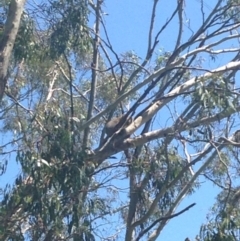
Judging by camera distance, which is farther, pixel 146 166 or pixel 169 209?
pixel 169 209

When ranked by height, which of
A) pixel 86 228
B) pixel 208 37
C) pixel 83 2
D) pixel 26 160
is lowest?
pixel 86 228

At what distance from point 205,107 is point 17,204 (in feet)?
8.32

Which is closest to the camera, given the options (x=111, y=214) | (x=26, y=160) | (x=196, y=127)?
(x=26, y=160)

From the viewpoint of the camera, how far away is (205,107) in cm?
915

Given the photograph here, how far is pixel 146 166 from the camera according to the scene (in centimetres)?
1005

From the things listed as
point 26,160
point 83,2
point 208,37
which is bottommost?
point 26,160

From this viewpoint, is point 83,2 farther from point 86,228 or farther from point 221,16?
point 86,228

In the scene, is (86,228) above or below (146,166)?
below

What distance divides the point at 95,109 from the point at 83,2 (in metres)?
2.20

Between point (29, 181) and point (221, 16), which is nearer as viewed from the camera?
point (29, 181)

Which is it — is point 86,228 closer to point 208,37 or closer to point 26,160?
point 26,160

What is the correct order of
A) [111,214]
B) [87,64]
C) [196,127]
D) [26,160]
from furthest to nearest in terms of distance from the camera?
[87,64] < [111,214] < [196,127] < [26,160]

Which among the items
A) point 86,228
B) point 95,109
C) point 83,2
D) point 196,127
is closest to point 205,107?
point 196,127

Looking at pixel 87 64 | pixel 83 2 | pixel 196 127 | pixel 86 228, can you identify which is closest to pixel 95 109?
pixel 87 64
